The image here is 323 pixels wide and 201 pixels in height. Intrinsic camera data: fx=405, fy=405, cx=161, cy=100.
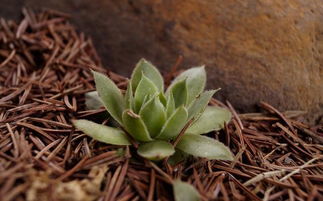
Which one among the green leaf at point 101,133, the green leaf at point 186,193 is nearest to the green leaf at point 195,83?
the green leaf at point 101,133

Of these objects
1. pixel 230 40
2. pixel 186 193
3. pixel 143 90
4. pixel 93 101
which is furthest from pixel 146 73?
pixel 186 193

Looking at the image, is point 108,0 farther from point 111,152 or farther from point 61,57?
point 111,152

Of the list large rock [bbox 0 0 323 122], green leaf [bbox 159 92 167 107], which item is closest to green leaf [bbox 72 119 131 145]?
green leaf [bbox 159 92 167 107]

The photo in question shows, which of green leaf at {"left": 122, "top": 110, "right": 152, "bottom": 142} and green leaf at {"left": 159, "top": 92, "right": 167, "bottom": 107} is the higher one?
green leaf at {"left": 159, "top": 92, "right": 167, "bottom": 107}

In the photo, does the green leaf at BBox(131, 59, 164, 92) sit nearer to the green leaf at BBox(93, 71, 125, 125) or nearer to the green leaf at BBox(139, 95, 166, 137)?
the green leaf at BBox(93, 71, 125, 125)

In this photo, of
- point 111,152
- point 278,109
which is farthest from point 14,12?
point 278,109

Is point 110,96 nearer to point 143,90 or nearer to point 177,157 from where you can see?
point 143,90

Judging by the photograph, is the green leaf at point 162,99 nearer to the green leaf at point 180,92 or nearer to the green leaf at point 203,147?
the green leaf at point 180,92
